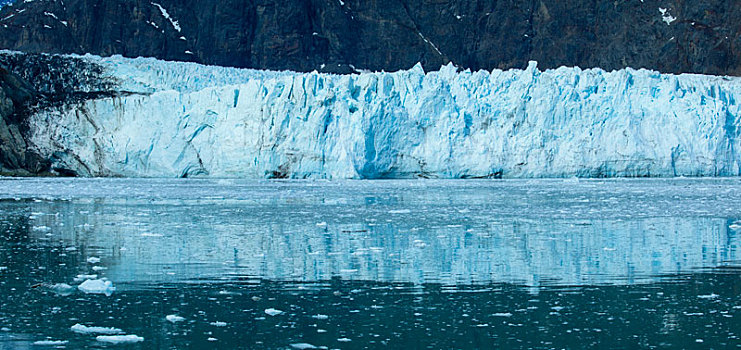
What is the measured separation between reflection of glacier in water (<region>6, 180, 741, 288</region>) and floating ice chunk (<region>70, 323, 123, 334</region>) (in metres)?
1.33

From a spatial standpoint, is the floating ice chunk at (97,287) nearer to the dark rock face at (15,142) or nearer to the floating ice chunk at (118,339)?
the floating ice chunk at (118,339)

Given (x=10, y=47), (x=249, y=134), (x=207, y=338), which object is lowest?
(x=207, y=338)

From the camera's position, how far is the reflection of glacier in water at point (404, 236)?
18.2 ft

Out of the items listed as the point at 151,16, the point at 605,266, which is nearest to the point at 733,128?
the point at 605,266

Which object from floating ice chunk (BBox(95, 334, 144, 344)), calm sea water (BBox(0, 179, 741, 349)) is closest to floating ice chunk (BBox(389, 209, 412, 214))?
calm sea water (BBox(0, 179, 741, 349))

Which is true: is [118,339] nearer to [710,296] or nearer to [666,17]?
[710,296]

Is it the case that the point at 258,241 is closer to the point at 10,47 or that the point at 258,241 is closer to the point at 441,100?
the point at 441,100

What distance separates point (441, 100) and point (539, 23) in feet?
81.5

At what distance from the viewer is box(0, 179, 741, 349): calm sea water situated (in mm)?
3773

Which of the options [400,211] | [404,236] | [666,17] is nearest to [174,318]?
[404,236]

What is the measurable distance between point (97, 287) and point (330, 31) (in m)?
40.9

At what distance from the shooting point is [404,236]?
7.58 m

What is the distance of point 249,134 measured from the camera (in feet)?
63.9

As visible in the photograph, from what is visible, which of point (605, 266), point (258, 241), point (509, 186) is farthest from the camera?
point (509, 186)
